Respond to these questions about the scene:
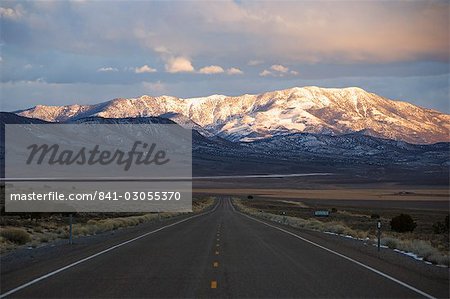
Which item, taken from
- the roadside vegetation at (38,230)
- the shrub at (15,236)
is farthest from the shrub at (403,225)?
the shrub at (15,236)

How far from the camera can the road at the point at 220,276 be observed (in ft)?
42.8

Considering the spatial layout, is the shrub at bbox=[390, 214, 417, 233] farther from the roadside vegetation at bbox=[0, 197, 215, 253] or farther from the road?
the road

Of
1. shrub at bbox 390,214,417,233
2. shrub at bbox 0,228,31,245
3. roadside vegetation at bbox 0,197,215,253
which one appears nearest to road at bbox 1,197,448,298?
roadside vegetation at bbox 0,197,215,253

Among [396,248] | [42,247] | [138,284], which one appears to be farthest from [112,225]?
[138,284]

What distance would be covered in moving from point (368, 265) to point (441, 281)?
3347mm

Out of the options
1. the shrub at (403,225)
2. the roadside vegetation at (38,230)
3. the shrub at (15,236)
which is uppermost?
the shrub at (15,236)

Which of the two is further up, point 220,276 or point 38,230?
point 220,276

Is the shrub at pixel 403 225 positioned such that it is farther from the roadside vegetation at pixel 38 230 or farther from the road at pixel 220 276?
the road at pixel 220 276

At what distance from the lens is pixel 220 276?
1549 centimetres

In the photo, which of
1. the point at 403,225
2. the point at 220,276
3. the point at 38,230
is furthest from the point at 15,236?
the point at 403,225

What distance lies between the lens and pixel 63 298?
12.3 metres

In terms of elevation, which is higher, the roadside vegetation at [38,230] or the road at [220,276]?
the road at [220,276]

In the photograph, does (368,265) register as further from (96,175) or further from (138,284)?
(96,175)

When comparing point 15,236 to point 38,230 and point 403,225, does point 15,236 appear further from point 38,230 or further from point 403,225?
point 403,225
